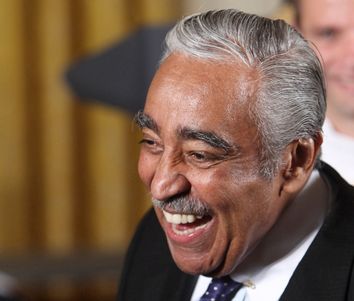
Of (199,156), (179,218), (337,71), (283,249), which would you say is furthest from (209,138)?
(337,71)

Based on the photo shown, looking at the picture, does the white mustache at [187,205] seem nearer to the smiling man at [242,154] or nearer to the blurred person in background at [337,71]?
the smiling man at [242,154]

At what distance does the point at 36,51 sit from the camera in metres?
4.41

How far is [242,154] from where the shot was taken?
1453 mm

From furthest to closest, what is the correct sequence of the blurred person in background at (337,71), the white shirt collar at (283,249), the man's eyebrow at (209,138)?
the blurred person in background at (337,71) → the white shirt collar at (283,249) → the man's eyebrow at (209,138)

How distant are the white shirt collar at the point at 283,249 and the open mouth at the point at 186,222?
13 centimetres

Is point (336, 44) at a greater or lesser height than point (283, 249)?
greater

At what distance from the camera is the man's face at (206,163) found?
1.43 metres

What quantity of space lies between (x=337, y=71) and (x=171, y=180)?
472 mm

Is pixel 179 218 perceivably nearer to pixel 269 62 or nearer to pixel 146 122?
pixel 146 122

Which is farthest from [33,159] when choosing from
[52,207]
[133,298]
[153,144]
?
[153,144]

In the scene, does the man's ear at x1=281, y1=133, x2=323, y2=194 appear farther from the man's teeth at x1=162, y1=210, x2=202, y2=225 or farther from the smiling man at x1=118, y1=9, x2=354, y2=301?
the man's teeth at x1=162, y1=210, x2=202, y2=225

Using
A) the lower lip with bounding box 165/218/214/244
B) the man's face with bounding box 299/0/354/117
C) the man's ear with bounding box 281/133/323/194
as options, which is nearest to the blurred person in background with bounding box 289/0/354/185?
the man's face with bounding box 299/0/354/117

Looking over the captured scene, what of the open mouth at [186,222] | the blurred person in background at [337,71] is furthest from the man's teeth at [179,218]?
the blurred person in background at [337,71]

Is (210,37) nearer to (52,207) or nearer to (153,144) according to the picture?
(153,144)
